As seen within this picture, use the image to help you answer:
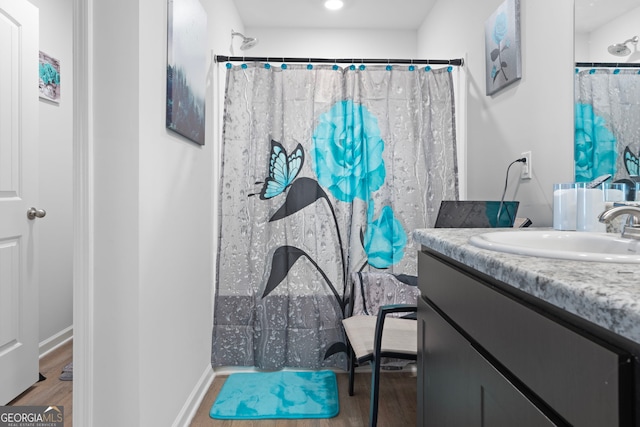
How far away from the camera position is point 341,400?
6.44ft

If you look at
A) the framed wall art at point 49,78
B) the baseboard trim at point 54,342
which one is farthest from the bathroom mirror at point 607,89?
the baseboard trim at point 54,342

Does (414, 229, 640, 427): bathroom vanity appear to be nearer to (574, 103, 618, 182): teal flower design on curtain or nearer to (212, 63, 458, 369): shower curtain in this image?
(574, 103, 618, 182): teal flower design on curtain

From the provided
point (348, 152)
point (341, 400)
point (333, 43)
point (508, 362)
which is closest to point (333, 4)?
point (333, 43)

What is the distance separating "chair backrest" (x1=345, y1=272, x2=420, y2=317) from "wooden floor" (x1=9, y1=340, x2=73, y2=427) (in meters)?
1.53

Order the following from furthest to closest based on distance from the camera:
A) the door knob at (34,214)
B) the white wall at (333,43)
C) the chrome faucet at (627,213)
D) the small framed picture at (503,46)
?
the white wall at (333,43)
the door knob at (34,214)
the small framed picture at (503,46)
the chrome faucet at (627,213)

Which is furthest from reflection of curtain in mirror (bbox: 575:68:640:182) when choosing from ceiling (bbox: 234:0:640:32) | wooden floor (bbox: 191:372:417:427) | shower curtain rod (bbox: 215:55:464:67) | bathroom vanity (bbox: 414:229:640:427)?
ceiling (bbox: 234:0:640:32)

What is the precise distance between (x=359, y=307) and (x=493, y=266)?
1547 mm

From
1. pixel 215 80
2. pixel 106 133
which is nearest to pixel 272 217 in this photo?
pixel 215 80

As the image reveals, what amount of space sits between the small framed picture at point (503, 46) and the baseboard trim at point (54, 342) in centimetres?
307

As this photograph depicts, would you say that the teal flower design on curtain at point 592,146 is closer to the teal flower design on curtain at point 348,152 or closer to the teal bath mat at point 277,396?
the teal flower design on curtain at point 348,152

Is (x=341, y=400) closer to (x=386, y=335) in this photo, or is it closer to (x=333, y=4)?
(x=386, y=335)

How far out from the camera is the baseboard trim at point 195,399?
5.57 ft

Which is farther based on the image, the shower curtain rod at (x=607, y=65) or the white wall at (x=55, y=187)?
the white wall at (x=55, y=187)

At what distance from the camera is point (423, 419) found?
46.8 inches
